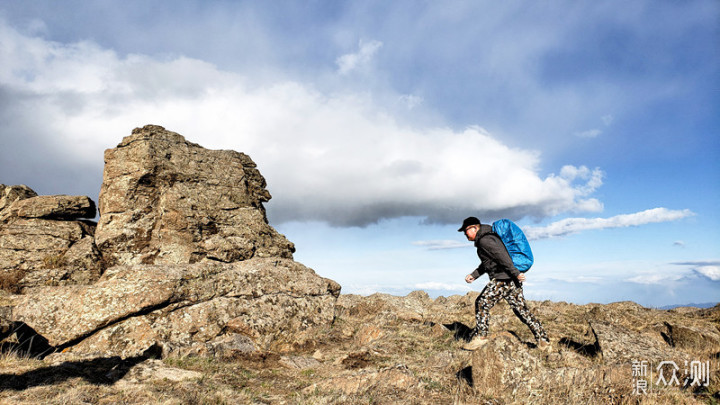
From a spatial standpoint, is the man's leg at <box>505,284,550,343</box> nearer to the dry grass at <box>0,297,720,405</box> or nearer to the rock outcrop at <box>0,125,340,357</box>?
the dry grass at <box>0,297,720,405</box>

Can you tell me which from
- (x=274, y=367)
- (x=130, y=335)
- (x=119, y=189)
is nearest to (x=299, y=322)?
(x=274, y=367)

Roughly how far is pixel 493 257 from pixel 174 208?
15.6 meters

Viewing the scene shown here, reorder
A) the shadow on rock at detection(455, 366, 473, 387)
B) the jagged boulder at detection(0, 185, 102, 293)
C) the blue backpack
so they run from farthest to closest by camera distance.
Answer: the jagged boulder at detection(0, 185, 102, 293), the blue backpack, the shadow on rock at detection(455, 366, 473, 387)

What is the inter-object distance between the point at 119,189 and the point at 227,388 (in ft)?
51.4

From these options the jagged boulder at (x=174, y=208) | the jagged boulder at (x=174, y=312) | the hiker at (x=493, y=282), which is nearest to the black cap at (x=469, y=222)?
the hiker at (x=493, y=282)

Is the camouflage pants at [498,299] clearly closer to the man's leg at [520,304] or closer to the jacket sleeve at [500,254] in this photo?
the man's leg at [520,304]

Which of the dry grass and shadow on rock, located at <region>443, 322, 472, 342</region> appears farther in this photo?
shadow on rock, located at <region>443, 322, 472, 342</region>

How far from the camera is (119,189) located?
20.0 meters

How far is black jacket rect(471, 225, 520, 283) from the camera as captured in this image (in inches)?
427

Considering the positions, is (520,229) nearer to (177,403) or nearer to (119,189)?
(177,403)

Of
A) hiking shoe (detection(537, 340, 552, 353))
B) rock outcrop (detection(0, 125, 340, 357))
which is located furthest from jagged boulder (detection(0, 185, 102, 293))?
hiking shoe (detection(537, 340, 552, 353))

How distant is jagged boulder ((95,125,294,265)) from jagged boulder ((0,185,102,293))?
91cm

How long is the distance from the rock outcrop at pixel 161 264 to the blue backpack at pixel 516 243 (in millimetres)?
7542

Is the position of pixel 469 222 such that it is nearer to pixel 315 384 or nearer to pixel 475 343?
pixel 475 343
